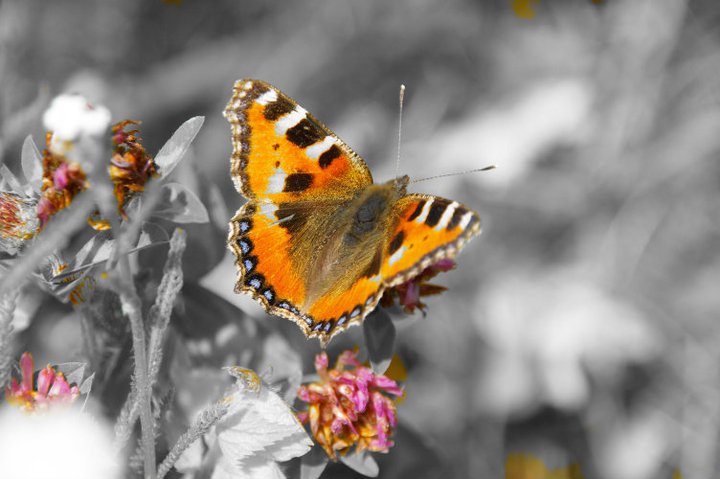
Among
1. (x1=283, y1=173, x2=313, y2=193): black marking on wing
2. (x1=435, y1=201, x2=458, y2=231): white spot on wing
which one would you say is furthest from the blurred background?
(x1=435, y1=201, x2=458, y2=231): white spot on wing

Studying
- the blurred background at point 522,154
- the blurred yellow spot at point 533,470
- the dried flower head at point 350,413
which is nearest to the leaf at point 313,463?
the dried flower head at point 350,413

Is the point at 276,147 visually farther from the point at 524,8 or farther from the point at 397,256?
the point at 524,8

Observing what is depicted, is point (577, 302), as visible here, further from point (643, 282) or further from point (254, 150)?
point (254, 150)

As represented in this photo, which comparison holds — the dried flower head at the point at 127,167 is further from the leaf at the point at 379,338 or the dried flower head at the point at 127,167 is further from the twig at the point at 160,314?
the leaf at the point at 379,338

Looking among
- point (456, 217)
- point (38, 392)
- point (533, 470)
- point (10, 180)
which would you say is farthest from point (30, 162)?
point (533, 470)

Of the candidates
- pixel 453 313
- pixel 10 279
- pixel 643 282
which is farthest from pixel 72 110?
pixel 643 282

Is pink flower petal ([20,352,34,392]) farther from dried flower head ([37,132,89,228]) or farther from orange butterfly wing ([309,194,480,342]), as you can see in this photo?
orange butterfly wing ([309,194,480,342])
